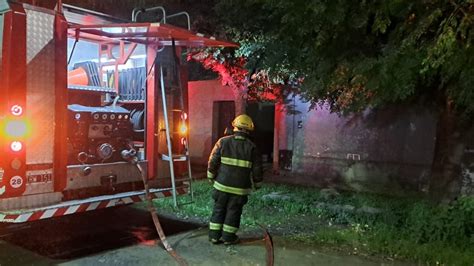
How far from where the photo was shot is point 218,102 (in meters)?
14.6

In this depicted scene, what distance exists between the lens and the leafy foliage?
4.73 m

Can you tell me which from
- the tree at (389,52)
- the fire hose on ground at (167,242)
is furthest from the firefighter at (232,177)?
the tree at (389,52)

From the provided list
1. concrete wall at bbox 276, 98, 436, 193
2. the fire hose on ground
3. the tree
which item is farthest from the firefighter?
concrete wall at bbox 276, 98, 436, 193

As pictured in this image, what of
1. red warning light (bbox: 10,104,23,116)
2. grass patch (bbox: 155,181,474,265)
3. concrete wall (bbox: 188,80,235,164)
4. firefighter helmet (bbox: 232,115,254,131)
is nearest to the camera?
red warning light (bbox: 10,104,23,116)

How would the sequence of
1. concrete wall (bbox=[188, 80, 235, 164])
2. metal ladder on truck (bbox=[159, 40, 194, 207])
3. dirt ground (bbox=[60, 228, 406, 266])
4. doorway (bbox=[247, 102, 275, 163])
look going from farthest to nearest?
1. doorway (bbox=[247, 102, 275, 163])
2. concrete wall (bbox=[188, 80, 235, 164])
3. metal ladder on truck (bbox=[159, 40, 194, 207])
4. dirt ground (bbox=[60, 228, 406, 266])

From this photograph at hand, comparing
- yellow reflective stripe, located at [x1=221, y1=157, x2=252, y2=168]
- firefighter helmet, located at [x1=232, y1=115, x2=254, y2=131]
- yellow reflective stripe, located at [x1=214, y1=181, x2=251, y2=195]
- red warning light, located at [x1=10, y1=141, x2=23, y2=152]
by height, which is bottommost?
yellow reflective stripe, located at [x1=214, y1=181, x2=251, y2=195]

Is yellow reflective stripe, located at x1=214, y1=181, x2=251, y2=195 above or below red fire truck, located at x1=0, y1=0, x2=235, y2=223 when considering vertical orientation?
below

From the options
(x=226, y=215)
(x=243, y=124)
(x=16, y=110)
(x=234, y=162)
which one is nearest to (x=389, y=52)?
(x=243, y=124)

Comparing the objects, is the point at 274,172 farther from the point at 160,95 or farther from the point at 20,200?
→ the point at 20,200

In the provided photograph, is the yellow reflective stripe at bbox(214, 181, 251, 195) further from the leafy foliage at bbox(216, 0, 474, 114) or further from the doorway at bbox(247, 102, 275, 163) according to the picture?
the doorway at bbox(247, 102, 275, 163)

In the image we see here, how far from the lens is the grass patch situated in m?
5.62

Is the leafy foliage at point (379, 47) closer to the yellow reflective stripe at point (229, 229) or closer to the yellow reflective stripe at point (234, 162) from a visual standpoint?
the yellow reflective stripe at point (234, 162)

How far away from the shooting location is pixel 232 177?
18.7 ft

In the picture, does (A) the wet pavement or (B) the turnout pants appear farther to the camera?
(B) the turnout pants
